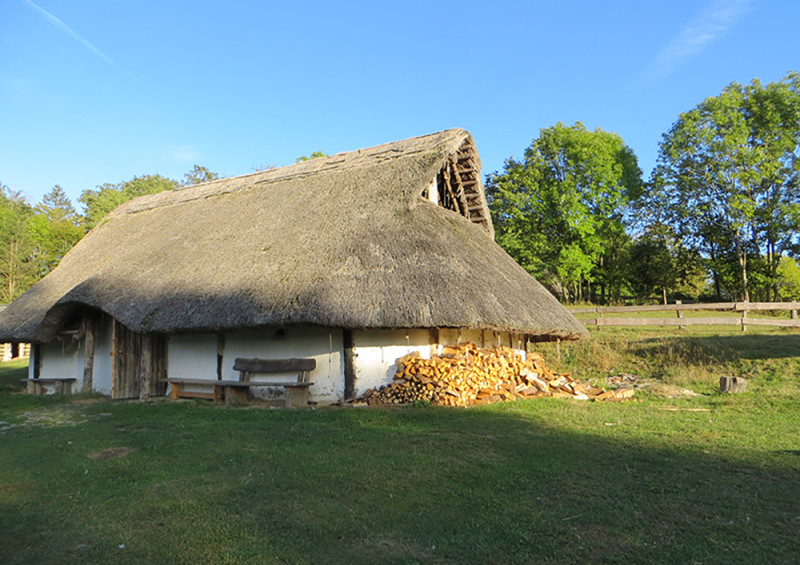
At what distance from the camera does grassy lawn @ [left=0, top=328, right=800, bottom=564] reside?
4078 millimetres

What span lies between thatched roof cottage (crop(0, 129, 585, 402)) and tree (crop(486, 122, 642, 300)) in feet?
49.8

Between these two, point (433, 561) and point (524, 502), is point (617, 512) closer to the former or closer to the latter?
point (524, 502)

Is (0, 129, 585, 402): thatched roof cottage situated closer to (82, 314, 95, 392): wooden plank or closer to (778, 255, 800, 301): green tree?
(82, 314, 95, 392): wooden plank

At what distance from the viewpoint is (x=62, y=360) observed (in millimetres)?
16234

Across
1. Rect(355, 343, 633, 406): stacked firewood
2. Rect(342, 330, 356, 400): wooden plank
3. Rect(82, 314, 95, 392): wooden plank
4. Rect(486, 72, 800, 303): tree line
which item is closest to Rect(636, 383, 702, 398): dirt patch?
Rect(355, 343, 633, 406): stacked firewood

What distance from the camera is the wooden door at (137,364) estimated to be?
13.5 meters

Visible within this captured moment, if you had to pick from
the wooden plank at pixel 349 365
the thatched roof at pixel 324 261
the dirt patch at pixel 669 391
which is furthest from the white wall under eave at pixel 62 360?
the dirt patch at pixel 669 391

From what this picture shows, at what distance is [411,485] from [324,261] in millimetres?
6874

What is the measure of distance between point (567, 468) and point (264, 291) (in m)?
7.46

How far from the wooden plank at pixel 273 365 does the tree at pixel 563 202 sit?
2105cm

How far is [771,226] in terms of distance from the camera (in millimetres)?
28156

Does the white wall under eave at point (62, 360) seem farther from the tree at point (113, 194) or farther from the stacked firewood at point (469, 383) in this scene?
the tree at point (113, 194)

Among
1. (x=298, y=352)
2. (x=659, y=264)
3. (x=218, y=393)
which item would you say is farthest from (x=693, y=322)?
(x=659, y=264)

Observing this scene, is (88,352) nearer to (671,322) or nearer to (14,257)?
(671,322)
